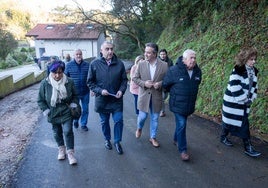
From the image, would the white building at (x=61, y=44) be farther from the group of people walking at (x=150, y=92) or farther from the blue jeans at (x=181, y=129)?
the blue jeans at (x=181, y=129)

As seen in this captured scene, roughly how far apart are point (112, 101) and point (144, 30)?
1974 cm

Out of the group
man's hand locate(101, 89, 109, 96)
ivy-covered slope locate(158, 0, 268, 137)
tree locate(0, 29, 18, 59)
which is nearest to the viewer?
man's hand locate(101, 89, 109, 96)

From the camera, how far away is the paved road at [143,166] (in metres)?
4.02

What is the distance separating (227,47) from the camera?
908 centimetres

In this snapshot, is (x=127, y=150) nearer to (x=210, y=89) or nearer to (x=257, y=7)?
(x=210, y=89)

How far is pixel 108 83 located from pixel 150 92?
0.85 meters

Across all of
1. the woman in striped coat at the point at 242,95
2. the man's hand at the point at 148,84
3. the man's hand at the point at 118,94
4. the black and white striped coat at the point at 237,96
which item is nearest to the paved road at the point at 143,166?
the woman in striped coat at the point at 242,95

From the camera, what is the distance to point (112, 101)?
16.6 ft

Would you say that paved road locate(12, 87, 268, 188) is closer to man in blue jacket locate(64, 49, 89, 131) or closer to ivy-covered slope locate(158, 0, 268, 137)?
man in blue jacket locate(64, 49, 89, 131)

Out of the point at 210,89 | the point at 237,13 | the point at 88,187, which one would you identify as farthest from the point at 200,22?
the point at 88,187

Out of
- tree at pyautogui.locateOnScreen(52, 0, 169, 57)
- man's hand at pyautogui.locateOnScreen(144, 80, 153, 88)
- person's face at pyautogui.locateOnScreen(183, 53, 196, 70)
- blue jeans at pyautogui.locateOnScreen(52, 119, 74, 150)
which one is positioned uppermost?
tree at pyautogui.locateOnScreen(52, 0, 169, 57)

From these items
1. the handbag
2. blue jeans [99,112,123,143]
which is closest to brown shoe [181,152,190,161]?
blue jeans [99,112,123,143]

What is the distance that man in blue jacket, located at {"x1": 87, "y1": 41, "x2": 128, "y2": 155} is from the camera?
493cm

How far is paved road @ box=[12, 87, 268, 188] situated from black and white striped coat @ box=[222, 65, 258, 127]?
2.20ft
